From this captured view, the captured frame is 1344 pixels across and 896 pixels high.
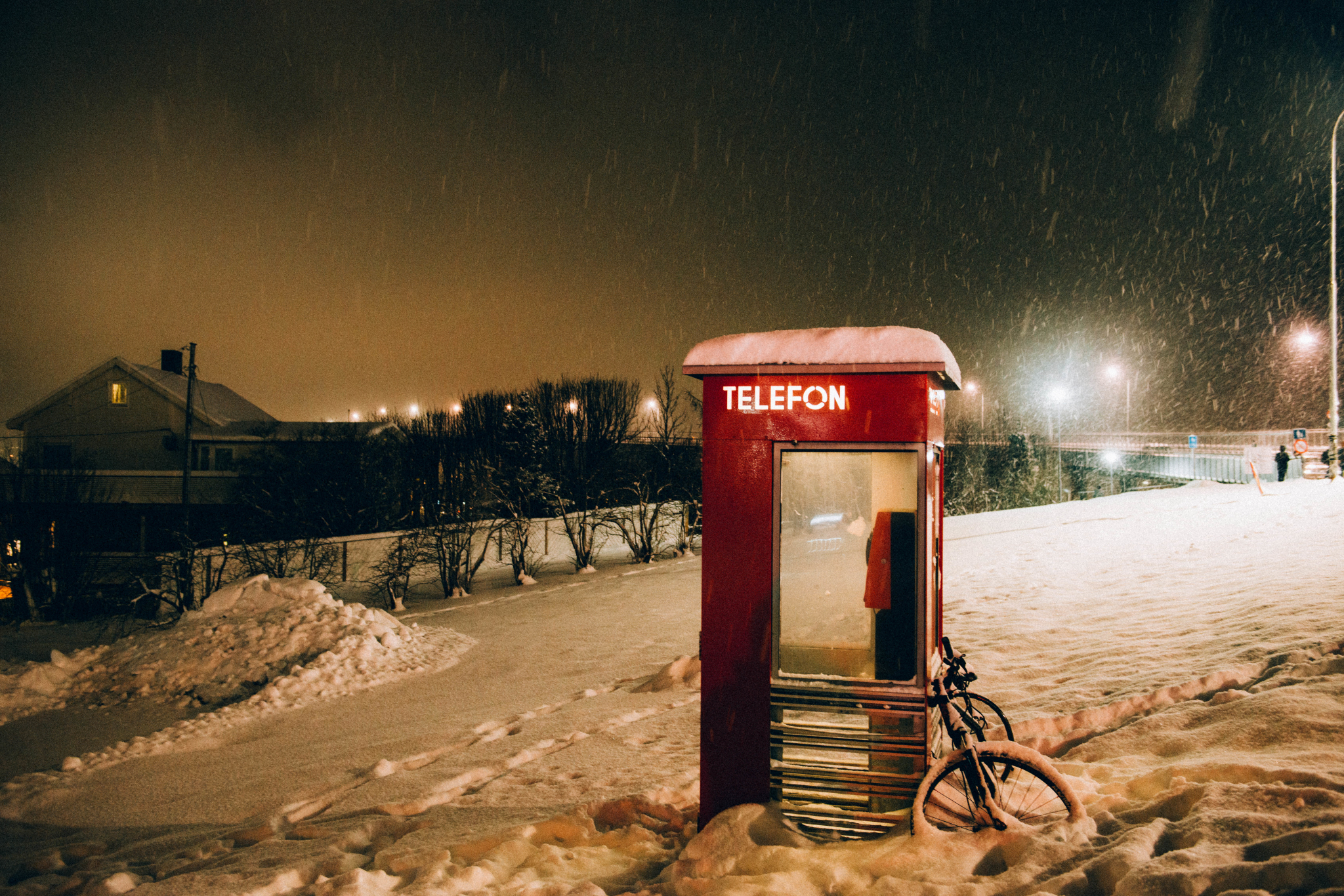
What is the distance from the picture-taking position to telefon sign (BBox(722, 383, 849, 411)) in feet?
11.9

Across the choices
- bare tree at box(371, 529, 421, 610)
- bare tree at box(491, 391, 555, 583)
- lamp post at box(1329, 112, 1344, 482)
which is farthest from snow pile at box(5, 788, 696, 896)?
lamp post at box(1329, 112, 1344, 482)

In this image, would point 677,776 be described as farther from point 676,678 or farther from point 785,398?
point 785,398

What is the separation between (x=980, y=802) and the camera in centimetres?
318

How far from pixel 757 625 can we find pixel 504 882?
172cm

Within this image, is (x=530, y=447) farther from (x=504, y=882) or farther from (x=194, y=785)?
(x=504, y=882)

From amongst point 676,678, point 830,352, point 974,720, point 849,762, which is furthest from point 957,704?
point 676,678

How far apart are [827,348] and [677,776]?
302 cm

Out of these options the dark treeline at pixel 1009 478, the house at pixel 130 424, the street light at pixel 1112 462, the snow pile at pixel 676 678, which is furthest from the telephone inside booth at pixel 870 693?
the house at pixel 130 424

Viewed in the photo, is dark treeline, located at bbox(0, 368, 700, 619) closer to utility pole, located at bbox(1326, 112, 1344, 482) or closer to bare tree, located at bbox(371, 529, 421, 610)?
bare tree, located at bbox(371, 529, 421, 610)

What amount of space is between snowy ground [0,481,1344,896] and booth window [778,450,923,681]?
107 centimetres

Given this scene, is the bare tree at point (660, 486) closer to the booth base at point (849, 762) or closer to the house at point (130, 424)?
the booth base at point (849, 762)

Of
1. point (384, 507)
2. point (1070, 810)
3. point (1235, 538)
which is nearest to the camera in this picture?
point (1070, 810)

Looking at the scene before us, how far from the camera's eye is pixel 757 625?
3713 mm

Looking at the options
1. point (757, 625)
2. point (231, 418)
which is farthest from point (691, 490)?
point (231, 418)
